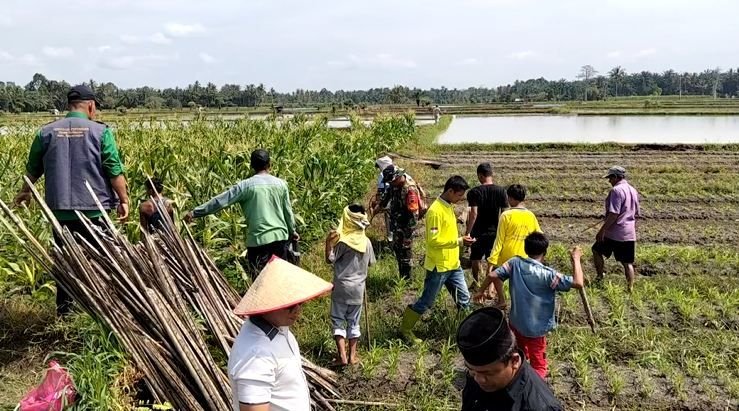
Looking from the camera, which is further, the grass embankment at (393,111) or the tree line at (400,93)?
the tree line at (400,93)

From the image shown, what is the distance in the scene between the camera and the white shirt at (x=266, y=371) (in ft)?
7.39

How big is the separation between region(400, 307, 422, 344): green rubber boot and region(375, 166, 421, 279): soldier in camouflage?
1491 mm

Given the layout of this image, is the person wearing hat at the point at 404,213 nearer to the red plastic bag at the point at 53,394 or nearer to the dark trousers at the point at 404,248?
the dark trousers at the point at 404,248

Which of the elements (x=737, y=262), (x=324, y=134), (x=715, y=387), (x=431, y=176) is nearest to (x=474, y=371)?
(x=715, y=387)

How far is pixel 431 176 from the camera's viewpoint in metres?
15.1

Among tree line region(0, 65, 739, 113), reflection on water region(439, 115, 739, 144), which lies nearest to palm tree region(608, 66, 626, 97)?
tree line region(0, 65, 739, 113)

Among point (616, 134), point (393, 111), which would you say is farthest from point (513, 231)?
point (393, 111)

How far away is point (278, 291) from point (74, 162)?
2896 mm

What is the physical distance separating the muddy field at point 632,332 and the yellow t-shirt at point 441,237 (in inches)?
25.7

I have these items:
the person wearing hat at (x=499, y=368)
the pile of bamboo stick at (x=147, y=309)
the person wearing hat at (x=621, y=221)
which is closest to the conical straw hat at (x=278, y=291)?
the person wearing hat at (x=499, y=368)

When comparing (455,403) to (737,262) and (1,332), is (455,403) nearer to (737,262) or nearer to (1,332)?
(1,332)

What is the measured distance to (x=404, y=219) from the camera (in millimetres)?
6781

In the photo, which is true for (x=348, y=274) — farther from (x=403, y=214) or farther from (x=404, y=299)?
(x=403, y=214)

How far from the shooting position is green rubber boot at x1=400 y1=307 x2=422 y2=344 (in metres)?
5.37
